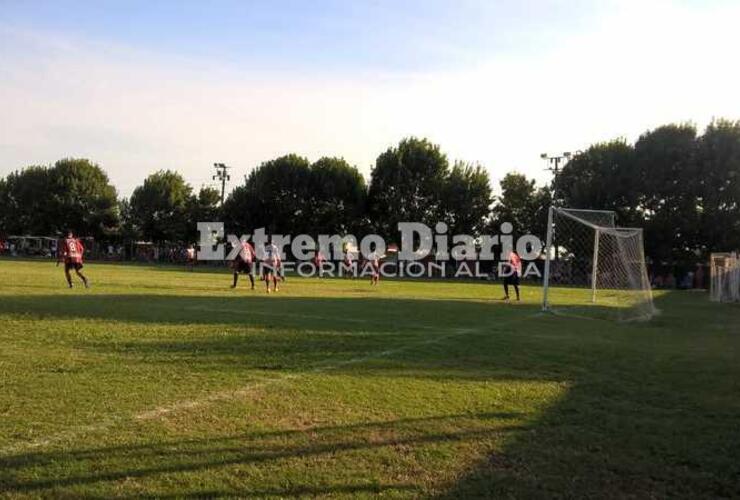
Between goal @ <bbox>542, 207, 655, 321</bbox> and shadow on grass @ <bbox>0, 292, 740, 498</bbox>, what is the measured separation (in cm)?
611

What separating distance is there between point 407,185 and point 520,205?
10.0 m

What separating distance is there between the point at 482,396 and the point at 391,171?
52.9 meters

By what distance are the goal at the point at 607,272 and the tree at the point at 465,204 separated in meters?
19.6

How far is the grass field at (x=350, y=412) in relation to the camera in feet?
14.6

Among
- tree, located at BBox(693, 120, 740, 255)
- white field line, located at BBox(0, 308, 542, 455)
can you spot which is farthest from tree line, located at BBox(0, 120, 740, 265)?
white field line, located at BBox(0, 308, 542, 455)

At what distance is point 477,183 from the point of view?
58.6 m

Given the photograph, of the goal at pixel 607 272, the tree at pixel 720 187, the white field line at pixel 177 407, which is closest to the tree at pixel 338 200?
the goal at pixel 607 272

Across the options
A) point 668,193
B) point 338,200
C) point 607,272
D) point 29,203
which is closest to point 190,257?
point 338,200

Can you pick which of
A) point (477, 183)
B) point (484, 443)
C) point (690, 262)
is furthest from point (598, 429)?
point (477, 183)

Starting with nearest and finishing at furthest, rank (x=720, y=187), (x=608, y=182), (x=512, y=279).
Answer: (x=512, y=279)
(x=720, y=187)
(x=608, y=182)

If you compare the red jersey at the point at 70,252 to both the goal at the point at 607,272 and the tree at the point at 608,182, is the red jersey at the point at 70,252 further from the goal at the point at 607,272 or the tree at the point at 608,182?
the tree at the point at 608,182

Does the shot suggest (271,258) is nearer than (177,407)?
No

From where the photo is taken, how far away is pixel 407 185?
58.7m

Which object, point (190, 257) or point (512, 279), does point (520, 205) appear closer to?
point (190, 257)
